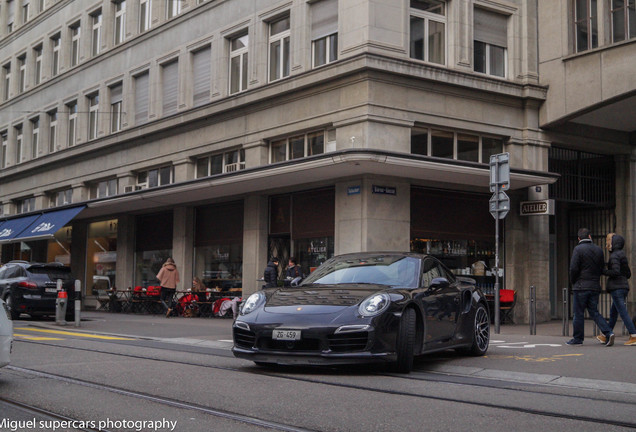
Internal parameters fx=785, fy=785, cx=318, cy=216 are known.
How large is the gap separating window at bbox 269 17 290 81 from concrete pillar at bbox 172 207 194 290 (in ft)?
19.4

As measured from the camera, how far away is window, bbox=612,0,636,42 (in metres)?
20.3

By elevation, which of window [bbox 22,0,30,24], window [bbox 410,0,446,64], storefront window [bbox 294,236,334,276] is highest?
window [bbox 22,0,30,24]

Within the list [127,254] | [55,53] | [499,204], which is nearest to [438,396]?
[499,204]

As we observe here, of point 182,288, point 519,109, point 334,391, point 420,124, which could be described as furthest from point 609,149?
point 334,391

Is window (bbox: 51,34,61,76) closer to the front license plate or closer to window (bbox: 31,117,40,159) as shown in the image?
window (bbox: 31,117,40,159)

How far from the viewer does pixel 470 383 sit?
27.8 ft

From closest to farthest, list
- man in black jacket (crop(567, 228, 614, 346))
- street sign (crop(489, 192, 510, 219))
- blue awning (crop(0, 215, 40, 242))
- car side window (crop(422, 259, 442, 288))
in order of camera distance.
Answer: car side window (crop(422, 259, 442, 288)), man in black jacket (crop(567, 228, 614, 346)), street sign (crop(489, 192, 510, 219)), blue awning (crop(0, 215, 40, 242))

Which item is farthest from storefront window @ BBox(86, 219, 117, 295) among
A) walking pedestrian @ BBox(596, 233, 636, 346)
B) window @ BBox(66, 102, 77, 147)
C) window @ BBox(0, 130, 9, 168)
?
walking pedestrian @ BBox(596, 233, 636, 346)

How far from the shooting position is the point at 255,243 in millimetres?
23094

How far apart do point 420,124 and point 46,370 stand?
13.5 m

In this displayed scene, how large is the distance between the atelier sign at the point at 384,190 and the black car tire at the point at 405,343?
35.6 ft

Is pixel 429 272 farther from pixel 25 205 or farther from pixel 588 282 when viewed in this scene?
pixel 25 205

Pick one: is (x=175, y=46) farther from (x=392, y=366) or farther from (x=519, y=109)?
(x=392, y=366)

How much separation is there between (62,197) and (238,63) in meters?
13.8
